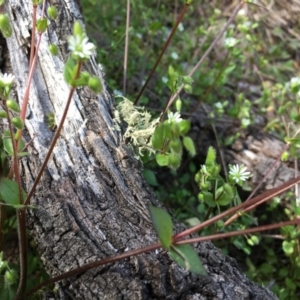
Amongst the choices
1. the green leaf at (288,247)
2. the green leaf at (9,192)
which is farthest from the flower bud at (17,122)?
the green leaf at (288,247)

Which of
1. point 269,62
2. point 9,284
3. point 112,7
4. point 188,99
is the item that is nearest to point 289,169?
point 188,99

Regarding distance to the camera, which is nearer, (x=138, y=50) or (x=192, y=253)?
(x=192, y=253)

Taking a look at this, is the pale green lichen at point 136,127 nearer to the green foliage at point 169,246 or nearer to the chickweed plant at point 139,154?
the chickweed plant at point 139,154

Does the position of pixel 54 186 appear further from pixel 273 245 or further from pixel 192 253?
pixel 273 245

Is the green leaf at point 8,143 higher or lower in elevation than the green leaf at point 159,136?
lower

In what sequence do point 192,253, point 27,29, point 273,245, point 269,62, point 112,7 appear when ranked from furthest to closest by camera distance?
1. point 269,62
2. point 112,7
3. point 273,245
4. point 27,29
5. point 192,253

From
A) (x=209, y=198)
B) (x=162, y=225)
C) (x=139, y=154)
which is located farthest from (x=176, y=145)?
(x=139, y=154)
